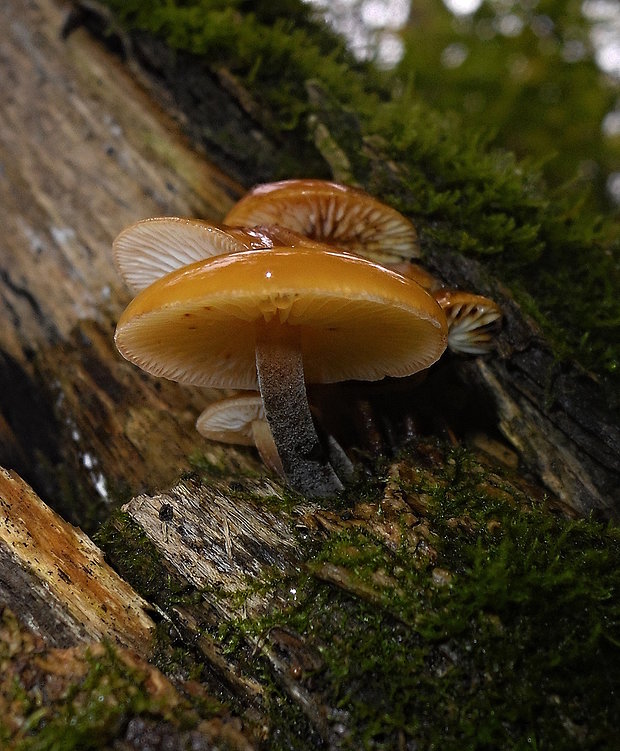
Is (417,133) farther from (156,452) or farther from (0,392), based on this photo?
(0,392)

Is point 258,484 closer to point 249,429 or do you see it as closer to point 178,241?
point 249,429

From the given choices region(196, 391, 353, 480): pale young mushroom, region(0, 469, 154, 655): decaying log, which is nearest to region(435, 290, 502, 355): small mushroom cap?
region(196, 391, 353, 480): pale young mushroom

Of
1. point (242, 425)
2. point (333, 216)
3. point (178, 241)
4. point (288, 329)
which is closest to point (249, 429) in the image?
point (242, 425)

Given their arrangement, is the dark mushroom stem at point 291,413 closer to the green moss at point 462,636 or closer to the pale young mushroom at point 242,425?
the pale young mushroom at point 242,425

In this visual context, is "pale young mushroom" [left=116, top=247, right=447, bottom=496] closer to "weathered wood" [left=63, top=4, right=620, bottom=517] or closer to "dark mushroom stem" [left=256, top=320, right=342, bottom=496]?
"dark mushroom stem" [left=256, top=320, right=342, bottom=496]

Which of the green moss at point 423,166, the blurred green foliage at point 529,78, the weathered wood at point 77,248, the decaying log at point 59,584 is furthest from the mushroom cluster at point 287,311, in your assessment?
the blurred green foliage at point 529,78
